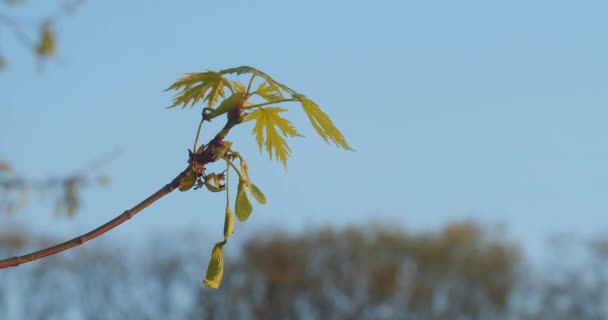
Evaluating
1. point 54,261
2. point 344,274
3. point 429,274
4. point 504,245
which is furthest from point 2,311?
point 504,245

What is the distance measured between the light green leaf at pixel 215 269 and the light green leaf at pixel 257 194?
0.24ft

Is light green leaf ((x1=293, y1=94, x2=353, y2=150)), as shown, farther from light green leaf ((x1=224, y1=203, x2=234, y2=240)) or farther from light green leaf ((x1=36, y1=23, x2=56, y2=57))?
light green leaf ((x1=36, y1=23, x2=56, y2=57))

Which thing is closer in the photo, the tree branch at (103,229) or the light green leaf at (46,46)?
the tree branch at (103,229)

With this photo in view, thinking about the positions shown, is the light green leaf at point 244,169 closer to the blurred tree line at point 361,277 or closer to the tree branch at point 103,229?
the tree branch at point 103,229

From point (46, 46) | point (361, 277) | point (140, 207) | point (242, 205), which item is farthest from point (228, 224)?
point (361, 277)

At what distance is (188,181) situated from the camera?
1.33 meters

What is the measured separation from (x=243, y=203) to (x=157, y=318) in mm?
31175

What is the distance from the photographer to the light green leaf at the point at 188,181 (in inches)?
51.8

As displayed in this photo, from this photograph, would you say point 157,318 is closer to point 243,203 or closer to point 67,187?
point 67,187

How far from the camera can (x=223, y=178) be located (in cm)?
142

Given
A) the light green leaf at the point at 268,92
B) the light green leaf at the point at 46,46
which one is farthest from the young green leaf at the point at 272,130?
the light green leaf at the point at 46,46

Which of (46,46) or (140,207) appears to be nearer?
(140,207)

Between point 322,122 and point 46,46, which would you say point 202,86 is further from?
point 46,46

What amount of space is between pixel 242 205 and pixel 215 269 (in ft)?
0.30
